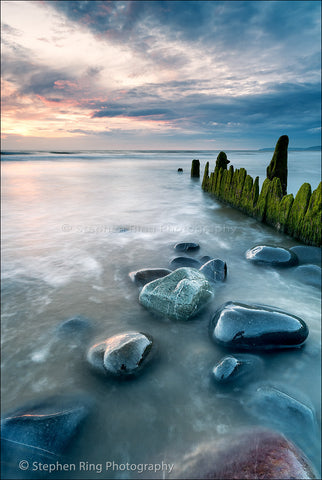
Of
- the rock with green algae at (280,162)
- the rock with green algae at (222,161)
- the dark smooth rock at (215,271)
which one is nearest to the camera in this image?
the dark smooth rock at (215,271)

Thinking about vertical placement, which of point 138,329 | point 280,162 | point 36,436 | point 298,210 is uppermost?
point 280,162

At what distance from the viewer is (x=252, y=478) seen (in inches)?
64.9

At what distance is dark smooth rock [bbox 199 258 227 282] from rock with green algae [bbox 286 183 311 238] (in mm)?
3022

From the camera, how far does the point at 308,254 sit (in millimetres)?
5707

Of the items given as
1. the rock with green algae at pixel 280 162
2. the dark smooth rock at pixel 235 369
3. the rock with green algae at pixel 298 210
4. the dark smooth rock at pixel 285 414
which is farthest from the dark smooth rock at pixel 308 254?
the rock with green algae at pixel 280 162

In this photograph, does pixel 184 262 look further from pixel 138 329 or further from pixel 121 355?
pixel 121 355

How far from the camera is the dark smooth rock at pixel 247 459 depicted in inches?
66.6

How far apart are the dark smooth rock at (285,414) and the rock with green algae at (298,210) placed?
5.07m

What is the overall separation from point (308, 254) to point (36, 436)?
5.74 meters

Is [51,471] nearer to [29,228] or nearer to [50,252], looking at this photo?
[50,252]

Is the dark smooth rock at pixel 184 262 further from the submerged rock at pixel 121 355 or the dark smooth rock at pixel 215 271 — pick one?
the submerged rock at pixel 121 355

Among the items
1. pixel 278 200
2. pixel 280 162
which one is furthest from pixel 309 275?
pixel 280 162

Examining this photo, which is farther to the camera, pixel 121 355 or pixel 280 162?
pixel 280 162

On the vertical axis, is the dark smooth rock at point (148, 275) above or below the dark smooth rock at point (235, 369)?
above
